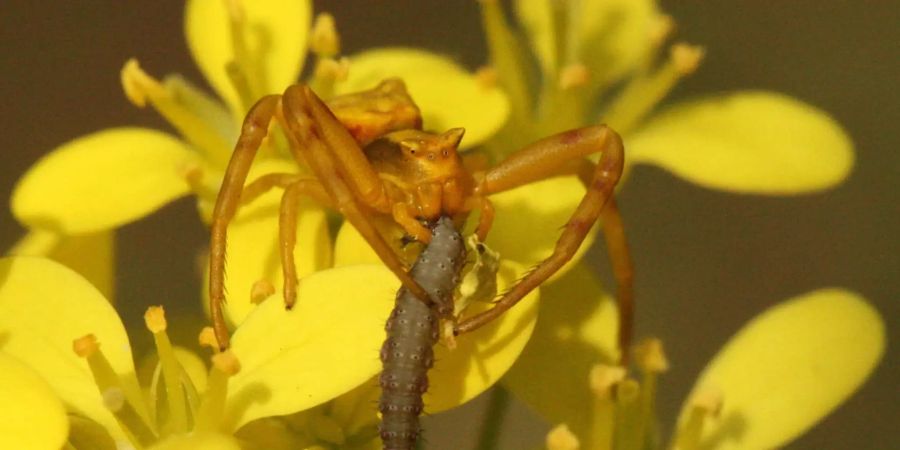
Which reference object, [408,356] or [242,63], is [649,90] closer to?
[242,63]

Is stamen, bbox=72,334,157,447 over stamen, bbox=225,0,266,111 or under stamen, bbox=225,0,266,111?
under

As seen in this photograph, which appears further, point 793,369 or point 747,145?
point 747,145

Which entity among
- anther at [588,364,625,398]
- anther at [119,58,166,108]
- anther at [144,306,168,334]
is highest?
anther at [119,58,166,108]

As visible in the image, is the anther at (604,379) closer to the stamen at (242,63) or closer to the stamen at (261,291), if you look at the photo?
the stamen at (261,291)

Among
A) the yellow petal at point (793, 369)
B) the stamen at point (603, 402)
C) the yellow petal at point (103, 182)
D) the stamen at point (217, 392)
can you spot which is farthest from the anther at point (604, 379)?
the yellow petal at point (103, 182)

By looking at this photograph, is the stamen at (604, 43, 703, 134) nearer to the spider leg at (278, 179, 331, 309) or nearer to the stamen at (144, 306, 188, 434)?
the spider leg at (278, 179, 331, 309)

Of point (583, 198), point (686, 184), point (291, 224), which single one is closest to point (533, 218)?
point (583, 198)

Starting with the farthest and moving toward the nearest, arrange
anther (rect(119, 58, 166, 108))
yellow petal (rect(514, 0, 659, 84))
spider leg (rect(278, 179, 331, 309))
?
1. yellow petal (rect(514, 0, 659, 84))
2. anther (rect(119, 58, 166, 108))
3. spider leg (rect(278, 179, 331, 309))

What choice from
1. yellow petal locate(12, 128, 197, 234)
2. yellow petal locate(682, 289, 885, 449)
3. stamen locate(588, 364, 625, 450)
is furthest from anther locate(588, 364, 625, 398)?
yellow petal locate(12, 128, 197, 234)
